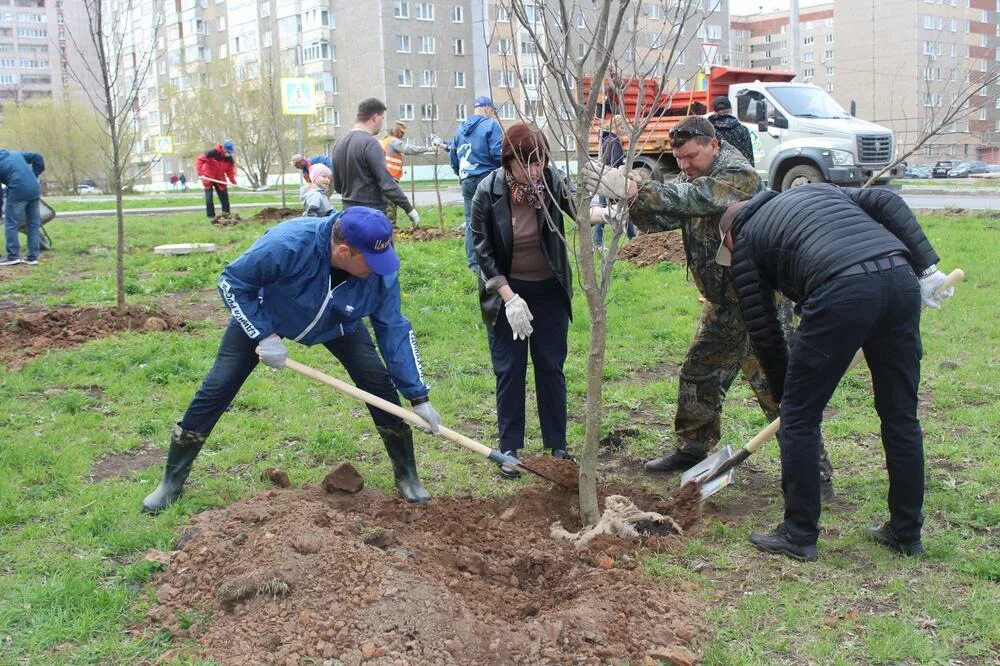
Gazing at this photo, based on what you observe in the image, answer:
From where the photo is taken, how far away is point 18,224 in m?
11.8

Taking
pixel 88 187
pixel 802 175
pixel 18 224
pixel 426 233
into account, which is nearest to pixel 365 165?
pixel 426 233

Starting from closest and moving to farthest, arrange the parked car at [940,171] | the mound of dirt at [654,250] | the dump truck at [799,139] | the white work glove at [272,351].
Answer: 1. the white work glove at [272,351]
2. the mound of dirt at [654,250]
3. the dump truck at [799,139]
4. the parked car at [940,171]

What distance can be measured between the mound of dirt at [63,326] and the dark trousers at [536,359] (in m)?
4.33

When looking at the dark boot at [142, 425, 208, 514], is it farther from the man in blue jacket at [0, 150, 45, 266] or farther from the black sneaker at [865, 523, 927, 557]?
the man in blue jacket at [0, 150, 45, 266]

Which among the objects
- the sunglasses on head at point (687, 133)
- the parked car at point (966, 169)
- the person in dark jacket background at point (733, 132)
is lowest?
the sunglasses on head at point (687, 133)

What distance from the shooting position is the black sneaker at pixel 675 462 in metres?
4.89

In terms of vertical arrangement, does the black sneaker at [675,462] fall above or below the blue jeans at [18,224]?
below

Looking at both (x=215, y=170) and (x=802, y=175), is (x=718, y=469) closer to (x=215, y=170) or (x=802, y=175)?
(x=802, y=175)

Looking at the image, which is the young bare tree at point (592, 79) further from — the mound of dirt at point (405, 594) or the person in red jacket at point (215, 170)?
the person in red jacket at point (215, 170)

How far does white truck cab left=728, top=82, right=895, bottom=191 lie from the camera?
1398 centimetres

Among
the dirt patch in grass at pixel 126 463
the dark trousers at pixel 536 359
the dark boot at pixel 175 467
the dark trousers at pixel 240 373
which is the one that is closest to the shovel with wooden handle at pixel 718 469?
the dark trousers at pixel 536 359

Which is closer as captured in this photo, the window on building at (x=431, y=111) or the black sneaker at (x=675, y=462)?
the black sneaker at (x=675, y=462)

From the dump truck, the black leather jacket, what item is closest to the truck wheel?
the dump truck

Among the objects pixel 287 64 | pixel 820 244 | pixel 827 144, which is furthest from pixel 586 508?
pixel 287 64
